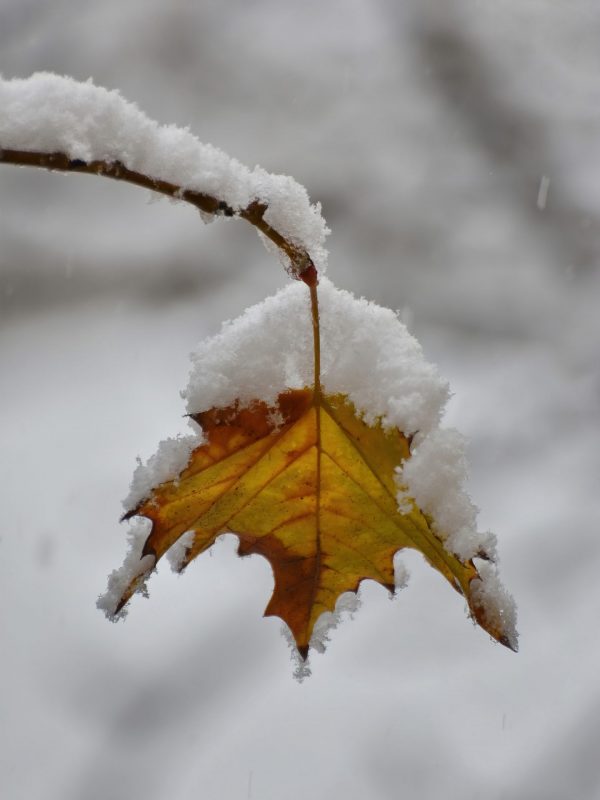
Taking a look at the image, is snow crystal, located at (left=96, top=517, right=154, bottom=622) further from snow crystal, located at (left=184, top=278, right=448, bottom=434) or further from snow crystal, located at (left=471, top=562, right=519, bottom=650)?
snow crystal, located at (left=471, top=562, right=519, bottom=650)

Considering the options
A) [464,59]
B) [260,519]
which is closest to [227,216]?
[260,519]

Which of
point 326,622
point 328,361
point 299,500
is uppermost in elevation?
Result: point 328,361

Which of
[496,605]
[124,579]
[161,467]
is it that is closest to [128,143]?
[161,467]

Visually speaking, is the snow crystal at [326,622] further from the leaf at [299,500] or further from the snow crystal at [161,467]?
the snow crystal at [161,467]

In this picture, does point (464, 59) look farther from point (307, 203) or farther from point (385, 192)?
point (307, 203)

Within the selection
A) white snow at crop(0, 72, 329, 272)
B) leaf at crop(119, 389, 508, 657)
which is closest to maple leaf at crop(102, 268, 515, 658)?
leaf at crop(119, 389, 508, 657)

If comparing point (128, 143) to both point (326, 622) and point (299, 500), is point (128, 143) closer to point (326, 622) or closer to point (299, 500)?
point (299, 500)
